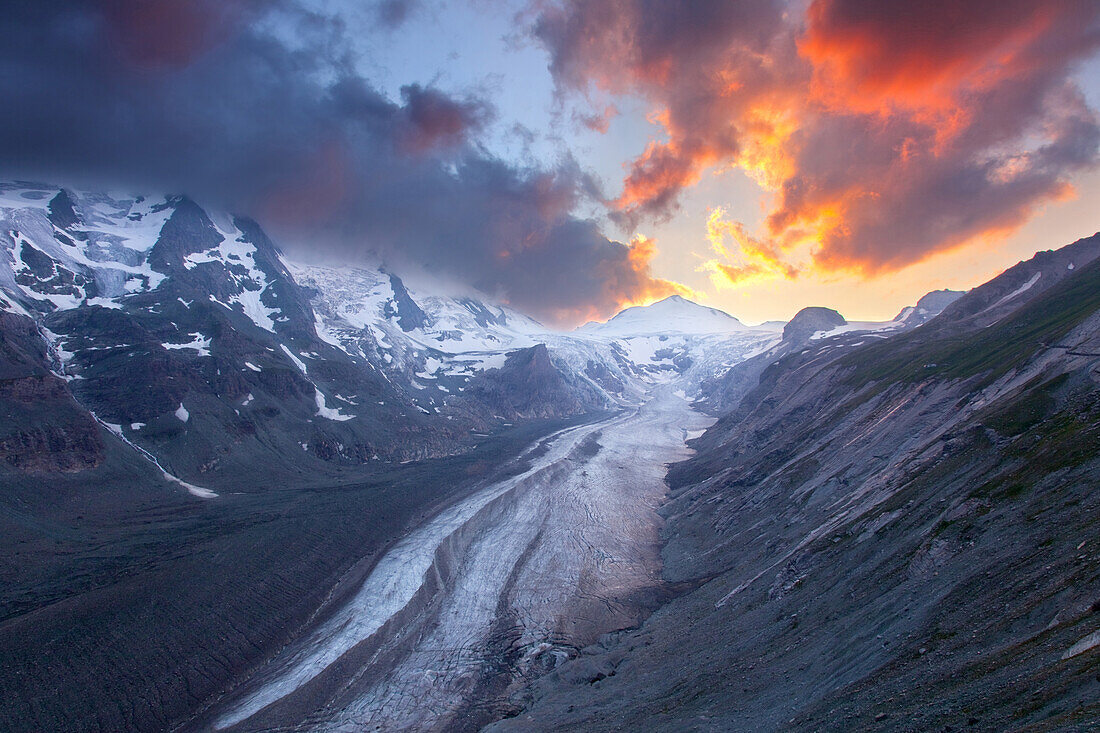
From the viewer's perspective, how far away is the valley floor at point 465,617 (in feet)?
102

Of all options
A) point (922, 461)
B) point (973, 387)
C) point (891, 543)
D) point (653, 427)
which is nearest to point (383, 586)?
point (891, 543)

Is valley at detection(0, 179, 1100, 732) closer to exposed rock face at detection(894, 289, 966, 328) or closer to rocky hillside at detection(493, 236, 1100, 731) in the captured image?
rocky hillside at detection(493, 236, 1100, 731)

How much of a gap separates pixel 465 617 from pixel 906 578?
31.7m

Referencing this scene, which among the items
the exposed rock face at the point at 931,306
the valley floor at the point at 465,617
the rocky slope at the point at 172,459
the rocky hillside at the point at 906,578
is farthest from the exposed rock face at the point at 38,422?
the exposed rock face at the point at 931,306

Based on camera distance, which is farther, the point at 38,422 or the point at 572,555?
the point at 38,422

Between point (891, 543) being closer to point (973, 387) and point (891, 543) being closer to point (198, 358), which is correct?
point (973, 387)

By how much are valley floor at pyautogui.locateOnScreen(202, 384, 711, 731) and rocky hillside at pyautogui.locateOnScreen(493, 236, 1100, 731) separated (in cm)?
388

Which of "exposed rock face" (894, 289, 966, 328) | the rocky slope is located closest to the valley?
the rocky slope

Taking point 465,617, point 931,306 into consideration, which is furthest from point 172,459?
point 931,306

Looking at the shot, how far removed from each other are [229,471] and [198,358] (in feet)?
131

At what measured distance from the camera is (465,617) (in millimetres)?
41688

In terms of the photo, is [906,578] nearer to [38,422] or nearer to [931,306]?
[38,422]

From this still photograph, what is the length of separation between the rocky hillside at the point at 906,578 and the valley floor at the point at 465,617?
12.7 feet

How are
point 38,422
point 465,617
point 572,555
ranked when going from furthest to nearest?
1. point 38,422
2. point 572,555
3. point 465,617
